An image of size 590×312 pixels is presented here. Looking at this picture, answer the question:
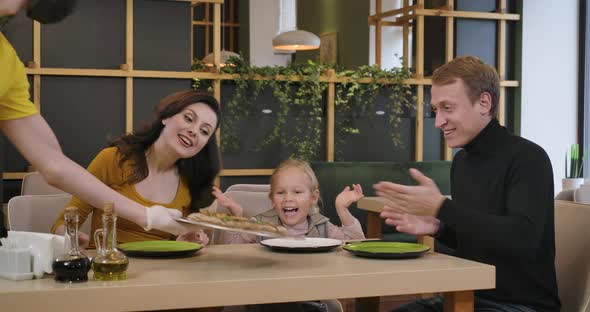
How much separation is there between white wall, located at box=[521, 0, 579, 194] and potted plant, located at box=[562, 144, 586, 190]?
0.19 metres

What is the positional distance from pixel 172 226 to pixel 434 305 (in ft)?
2.86

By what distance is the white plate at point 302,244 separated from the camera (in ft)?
7.28

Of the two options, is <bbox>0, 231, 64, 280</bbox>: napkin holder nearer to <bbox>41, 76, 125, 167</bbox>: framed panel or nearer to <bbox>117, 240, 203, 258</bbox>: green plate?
<bbox>117, 240, 203, 258</bbox>: green plate

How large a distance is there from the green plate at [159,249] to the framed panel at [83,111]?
3425 mm

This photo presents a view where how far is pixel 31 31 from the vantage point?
17.5 ft

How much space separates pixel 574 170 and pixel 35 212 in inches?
190

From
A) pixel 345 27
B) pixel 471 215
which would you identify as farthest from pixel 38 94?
pixel 345 27

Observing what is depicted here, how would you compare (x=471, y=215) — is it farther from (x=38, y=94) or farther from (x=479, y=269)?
(x=38, y=94)

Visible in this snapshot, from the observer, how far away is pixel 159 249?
214cm

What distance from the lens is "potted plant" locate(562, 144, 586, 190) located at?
5.88 meters

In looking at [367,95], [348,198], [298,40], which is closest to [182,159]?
[348,198]

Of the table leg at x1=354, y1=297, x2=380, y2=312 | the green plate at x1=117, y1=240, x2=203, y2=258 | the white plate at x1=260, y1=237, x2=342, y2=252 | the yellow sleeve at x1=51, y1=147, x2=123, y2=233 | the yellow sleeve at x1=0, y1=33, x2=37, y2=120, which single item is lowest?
the table leg at x1=354, y1=297, x2=380, y2=312

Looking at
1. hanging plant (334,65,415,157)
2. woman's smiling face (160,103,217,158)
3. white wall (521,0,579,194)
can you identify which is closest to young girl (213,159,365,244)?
woman's smiling face (160,103,217,158)

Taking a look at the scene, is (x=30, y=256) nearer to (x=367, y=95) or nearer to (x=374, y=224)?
(x=374, y=224)
